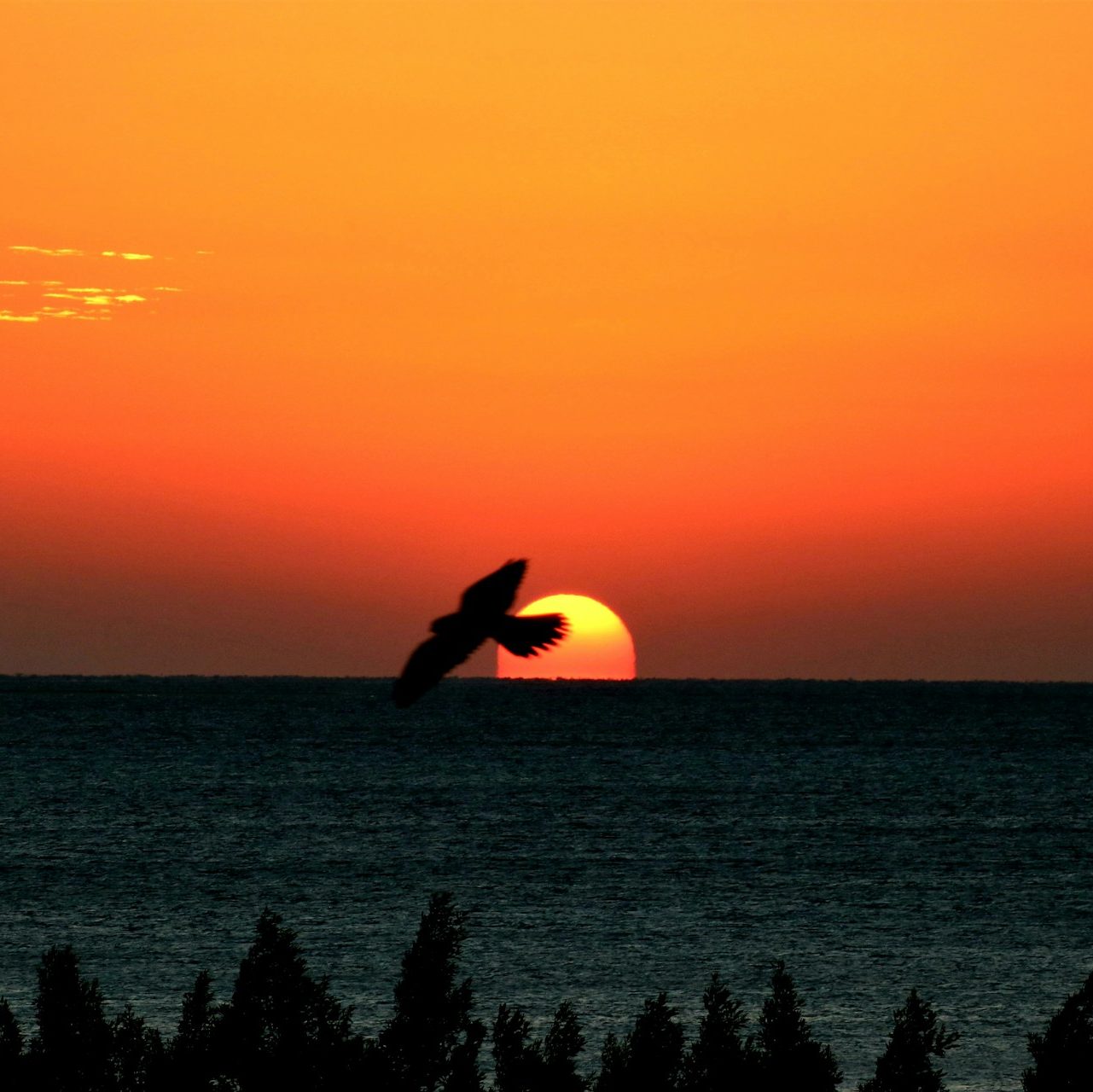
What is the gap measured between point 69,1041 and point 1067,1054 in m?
10.1

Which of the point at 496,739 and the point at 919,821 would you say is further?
the point at 496,739

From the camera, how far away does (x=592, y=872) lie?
66.2 metres

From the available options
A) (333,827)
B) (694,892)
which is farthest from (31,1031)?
(333,827)

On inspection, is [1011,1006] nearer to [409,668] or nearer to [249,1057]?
[249,1057]

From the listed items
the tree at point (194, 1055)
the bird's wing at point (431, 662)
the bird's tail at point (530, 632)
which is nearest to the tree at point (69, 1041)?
the tree at point (194, 1055)

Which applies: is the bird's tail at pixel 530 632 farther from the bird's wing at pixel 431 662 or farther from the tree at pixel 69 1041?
the tree at pixel 69 1041

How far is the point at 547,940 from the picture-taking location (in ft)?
158

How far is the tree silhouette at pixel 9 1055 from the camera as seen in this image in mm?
17297

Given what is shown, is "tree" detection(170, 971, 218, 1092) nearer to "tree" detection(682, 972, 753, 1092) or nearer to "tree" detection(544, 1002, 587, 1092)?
"tree" detection(544, 1002, 587, 1092)

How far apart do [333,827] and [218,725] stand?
311 ft

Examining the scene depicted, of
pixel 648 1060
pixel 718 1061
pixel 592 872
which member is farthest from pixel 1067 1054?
pixel 592 872

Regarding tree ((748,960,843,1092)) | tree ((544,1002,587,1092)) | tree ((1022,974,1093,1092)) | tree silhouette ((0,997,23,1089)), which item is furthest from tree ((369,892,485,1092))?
tree ((1022,974,1093,1092))

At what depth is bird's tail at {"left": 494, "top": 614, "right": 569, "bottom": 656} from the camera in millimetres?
7711

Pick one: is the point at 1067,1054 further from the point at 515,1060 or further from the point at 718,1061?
the point at 515,1060
